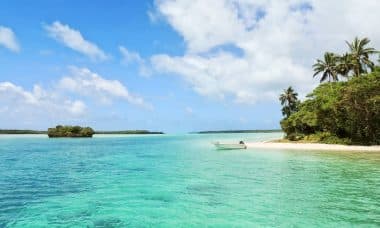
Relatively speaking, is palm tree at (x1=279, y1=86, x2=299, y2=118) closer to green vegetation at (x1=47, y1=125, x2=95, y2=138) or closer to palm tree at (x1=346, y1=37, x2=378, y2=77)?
palm tree at (x1=346, y1=37, x2=378, y2=77)

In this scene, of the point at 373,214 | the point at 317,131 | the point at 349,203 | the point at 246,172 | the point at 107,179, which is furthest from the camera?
the point at 317,131

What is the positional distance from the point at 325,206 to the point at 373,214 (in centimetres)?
186

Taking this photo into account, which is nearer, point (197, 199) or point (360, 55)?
point (197, 199)

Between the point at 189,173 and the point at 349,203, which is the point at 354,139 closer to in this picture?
the point at 189,173

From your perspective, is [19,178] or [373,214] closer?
[373,214]

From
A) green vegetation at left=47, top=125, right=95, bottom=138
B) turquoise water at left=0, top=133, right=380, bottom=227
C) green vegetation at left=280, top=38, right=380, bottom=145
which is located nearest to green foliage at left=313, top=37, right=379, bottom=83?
green vegetation at left=280, top=38, right=380, bottom=145

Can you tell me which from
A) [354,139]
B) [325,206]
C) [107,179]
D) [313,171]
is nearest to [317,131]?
[354,139]

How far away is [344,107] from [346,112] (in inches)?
55.9

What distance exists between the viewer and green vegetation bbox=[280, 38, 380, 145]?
44562 mm

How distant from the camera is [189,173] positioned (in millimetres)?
25906

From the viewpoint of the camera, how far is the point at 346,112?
4747cm

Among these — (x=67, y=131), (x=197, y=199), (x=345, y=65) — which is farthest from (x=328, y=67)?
(x=67, y=131)

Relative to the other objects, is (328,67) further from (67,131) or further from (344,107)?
(67,131)

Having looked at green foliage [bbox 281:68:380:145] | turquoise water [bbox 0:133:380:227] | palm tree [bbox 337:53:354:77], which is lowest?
turquoise water [bbox 0:133:380:227]
